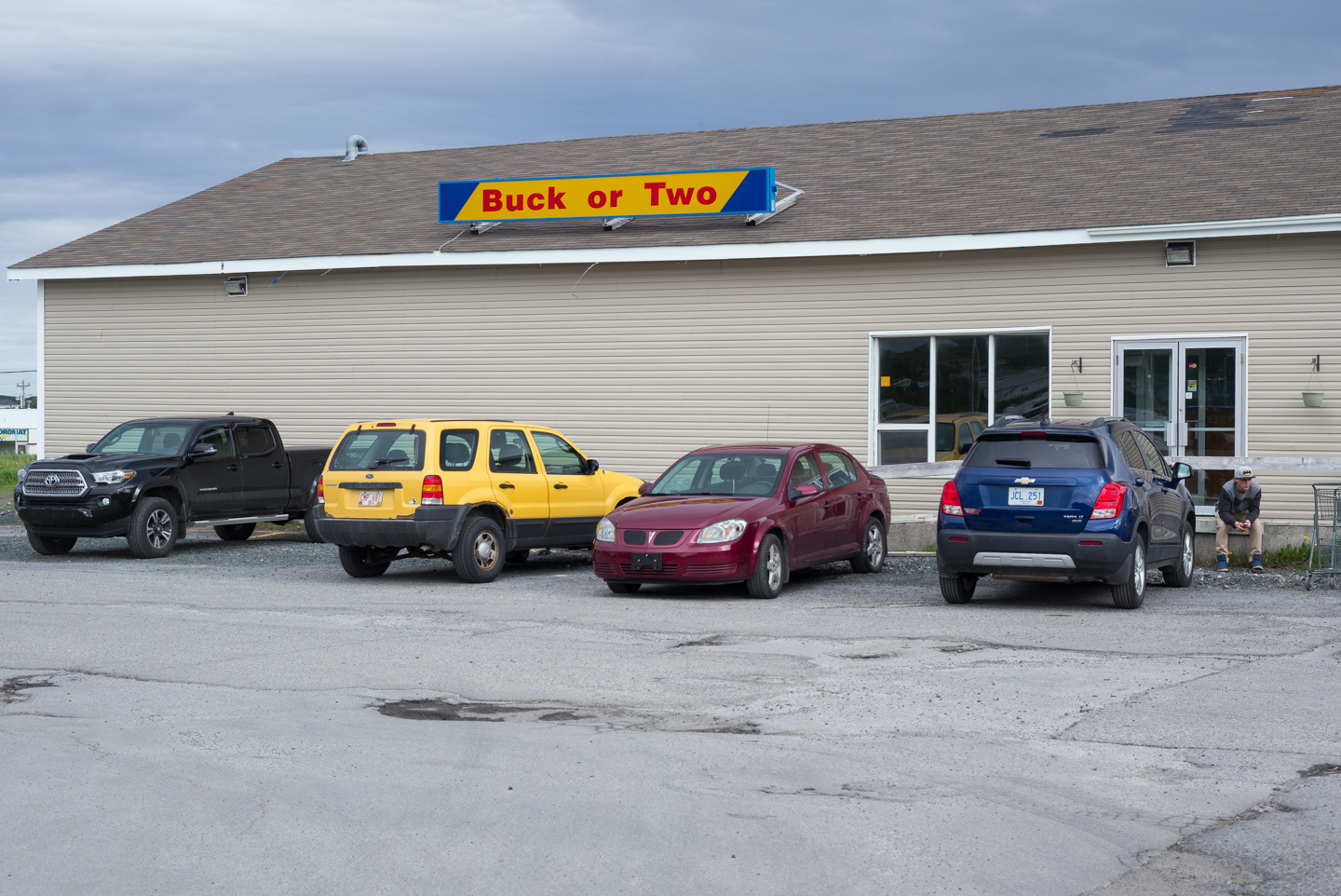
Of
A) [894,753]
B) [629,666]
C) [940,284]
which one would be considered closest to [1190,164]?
[940,284]

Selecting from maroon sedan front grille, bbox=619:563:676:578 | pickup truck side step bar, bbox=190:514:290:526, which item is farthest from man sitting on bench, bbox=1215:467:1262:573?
pickup truck side step bar, bbox=190:514:290:526

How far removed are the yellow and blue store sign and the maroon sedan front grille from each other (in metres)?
7.94

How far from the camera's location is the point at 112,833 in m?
5.44

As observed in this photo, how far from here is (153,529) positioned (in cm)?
1706

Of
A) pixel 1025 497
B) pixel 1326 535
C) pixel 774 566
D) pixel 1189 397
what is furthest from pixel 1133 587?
pixel 1189 397

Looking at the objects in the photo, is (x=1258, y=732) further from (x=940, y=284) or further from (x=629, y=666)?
(x=940, y=284)

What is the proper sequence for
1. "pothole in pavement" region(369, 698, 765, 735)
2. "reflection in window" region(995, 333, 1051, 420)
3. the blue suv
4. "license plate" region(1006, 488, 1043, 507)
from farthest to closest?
1. "reflection in window" region(995, 333, 1051, 420)
2. "license plate" region(1006, 488, 1043, 507)
3. the blue suv
4. "pothole in pavement" region(369, 698, 765, 735)

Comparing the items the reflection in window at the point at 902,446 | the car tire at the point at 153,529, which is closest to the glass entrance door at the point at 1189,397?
the reflection in window at the point at 902,446

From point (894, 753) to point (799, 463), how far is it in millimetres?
7391

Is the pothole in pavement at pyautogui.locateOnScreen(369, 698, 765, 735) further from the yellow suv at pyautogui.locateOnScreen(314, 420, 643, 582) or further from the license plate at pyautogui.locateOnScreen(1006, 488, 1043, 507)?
the yellow suv at pyautogui.locateOnScreen(314, 420, 643, 582)

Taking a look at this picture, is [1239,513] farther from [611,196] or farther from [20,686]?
[20,686]

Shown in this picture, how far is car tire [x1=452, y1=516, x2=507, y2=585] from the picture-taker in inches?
555

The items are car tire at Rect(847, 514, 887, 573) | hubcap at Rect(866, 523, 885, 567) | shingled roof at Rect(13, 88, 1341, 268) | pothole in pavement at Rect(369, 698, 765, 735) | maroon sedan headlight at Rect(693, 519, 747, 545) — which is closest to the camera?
pothole in pavement at Rect(369, 698, 765, 735)

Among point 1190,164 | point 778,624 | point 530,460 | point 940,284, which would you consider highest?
point 1190,164
